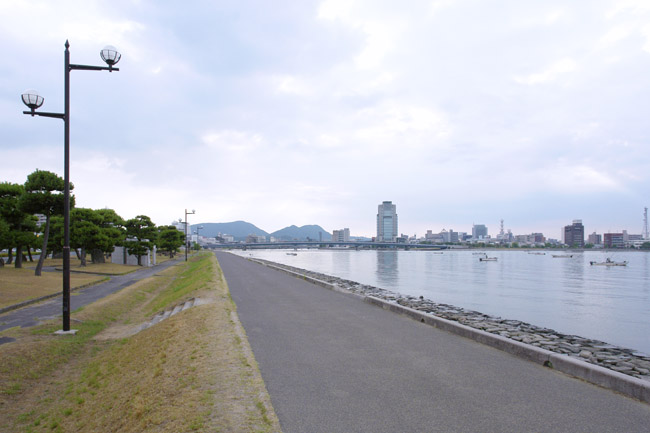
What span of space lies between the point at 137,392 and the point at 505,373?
17.7 ft

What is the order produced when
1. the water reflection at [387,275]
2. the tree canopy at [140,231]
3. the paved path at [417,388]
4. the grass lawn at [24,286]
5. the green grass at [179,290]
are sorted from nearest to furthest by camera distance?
the paved path at [417,388], the grass lawn at [24,286], the green grass at [179,290], the water reflection at [387,275], the tree canopy at [140,231]

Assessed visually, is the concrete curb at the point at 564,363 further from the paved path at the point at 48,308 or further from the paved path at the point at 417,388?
the paved path at the point at 48,308

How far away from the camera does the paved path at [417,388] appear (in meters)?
4.15

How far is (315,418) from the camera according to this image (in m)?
4.25

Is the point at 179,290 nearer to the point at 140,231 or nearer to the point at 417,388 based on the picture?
the point at 417,388

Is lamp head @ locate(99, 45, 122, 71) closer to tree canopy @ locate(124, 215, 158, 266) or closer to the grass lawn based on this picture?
the grass lawn

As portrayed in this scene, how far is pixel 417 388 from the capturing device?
5.14 metres

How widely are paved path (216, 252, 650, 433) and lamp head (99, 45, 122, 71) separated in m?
7.14

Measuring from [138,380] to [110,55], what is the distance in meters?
7.38

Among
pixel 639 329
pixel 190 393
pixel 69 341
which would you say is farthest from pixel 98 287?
pixel 639 329

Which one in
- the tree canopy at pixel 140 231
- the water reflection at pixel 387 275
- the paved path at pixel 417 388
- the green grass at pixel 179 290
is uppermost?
the tree canopy at pixel 140 231

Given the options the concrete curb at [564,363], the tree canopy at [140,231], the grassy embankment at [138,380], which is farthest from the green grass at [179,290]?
the tree canopy at [140,231]

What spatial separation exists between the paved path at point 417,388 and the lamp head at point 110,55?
7143mm

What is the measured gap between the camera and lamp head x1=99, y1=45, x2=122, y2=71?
914 centimetres
